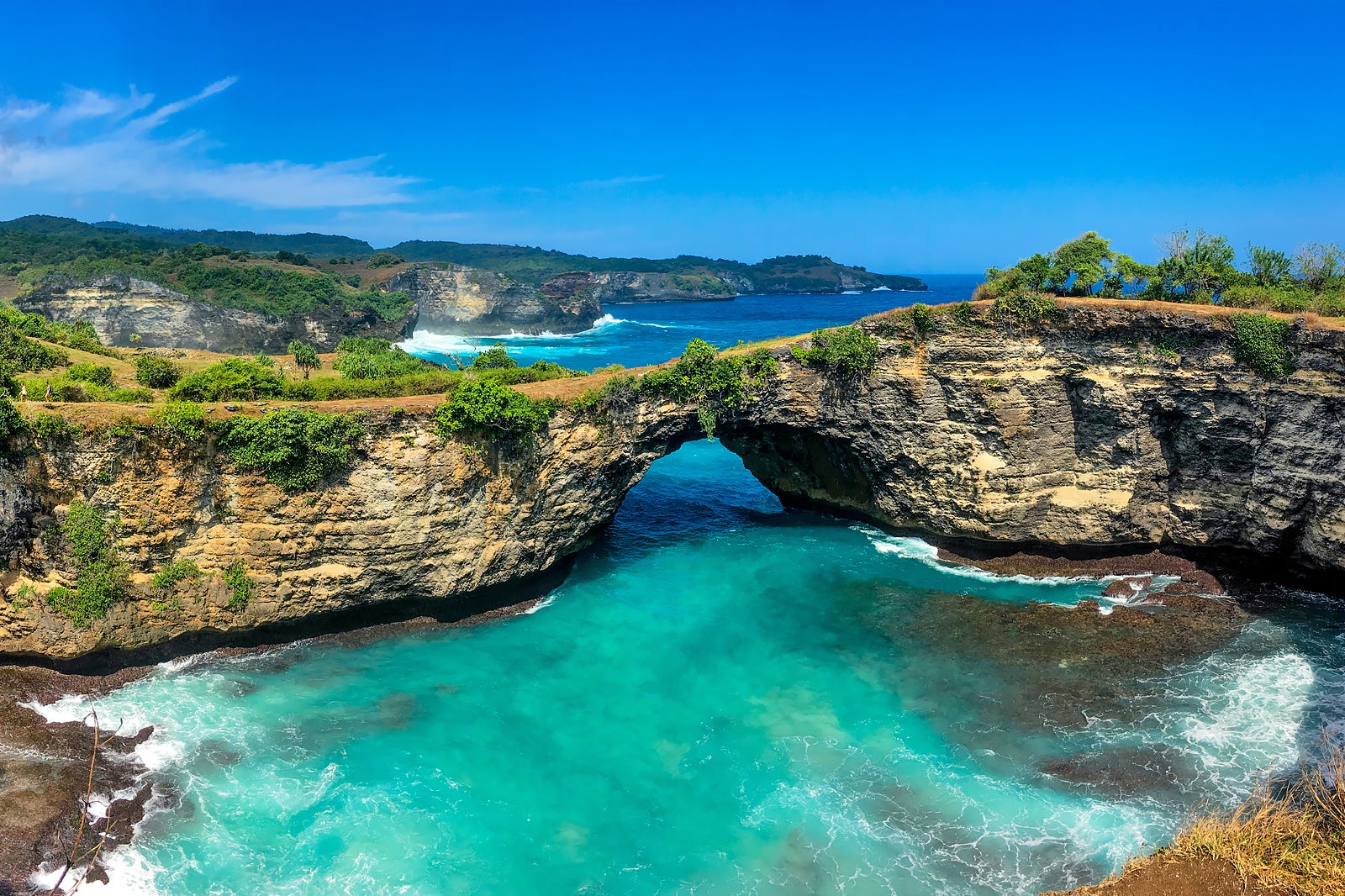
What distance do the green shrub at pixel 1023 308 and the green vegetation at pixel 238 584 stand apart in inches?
1019

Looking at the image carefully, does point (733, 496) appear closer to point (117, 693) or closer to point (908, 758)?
point (908, 758)

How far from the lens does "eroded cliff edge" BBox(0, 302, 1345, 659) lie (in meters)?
20.2

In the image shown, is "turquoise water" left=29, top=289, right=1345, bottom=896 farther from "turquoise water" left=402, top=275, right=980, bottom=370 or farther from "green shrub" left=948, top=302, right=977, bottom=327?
"turquoise water" left=402, top=275, right=980, bottom=370

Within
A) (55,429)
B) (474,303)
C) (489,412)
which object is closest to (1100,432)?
(489,412)

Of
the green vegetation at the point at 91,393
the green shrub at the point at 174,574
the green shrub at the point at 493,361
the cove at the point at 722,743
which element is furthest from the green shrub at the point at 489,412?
the green vegetation at the point at 91,393

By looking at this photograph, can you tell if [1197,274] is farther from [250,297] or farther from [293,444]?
[250,297]

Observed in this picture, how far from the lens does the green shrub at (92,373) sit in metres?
23.5

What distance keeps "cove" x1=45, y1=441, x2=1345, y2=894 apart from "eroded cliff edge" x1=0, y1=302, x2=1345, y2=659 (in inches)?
85.7

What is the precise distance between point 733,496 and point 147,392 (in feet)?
78.2

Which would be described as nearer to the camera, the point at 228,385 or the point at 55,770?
the point at 55,770

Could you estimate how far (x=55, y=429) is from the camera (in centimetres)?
1908

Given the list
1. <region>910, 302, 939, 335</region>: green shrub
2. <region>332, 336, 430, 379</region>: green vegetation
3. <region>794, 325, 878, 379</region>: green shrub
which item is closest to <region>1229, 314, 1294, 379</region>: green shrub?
<region>910, 302, 939, 335</region>: green shrub

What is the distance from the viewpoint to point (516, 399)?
2309 cm

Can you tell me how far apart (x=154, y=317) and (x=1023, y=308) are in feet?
236
